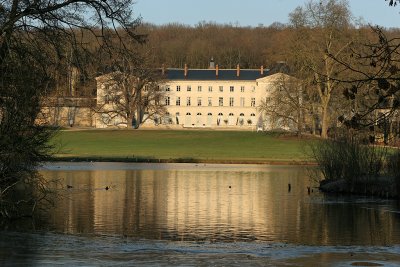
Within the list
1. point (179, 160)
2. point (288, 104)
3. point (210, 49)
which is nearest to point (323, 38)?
point (288, 104)

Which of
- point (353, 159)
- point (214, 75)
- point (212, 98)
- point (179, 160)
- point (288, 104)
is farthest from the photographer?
point (214, 75)

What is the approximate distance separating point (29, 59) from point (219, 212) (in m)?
7.26

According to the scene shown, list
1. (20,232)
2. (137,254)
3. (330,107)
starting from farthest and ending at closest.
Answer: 1. (330,107)
2. (20,232)
3. (137,254)

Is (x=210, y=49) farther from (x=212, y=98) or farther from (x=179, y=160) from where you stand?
(x=179, y=160)

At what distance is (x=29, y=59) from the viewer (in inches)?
874

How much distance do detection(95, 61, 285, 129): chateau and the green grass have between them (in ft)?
155

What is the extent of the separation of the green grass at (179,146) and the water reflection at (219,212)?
2383 centimetres

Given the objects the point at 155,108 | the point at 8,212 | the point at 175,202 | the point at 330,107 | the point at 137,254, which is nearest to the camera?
the point at 137,254

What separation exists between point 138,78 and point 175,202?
271 ft

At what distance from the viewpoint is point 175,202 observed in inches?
1110

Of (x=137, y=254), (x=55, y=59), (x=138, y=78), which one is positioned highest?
(x=138, y=78)

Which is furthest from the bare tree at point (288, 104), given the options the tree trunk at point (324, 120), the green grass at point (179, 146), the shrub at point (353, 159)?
the shrub at point (353, 159)

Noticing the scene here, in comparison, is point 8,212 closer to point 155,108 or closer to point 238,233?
point 238,233

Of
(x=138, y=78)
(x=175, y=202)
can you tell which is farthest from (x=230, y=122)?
(x=175, y=202)
